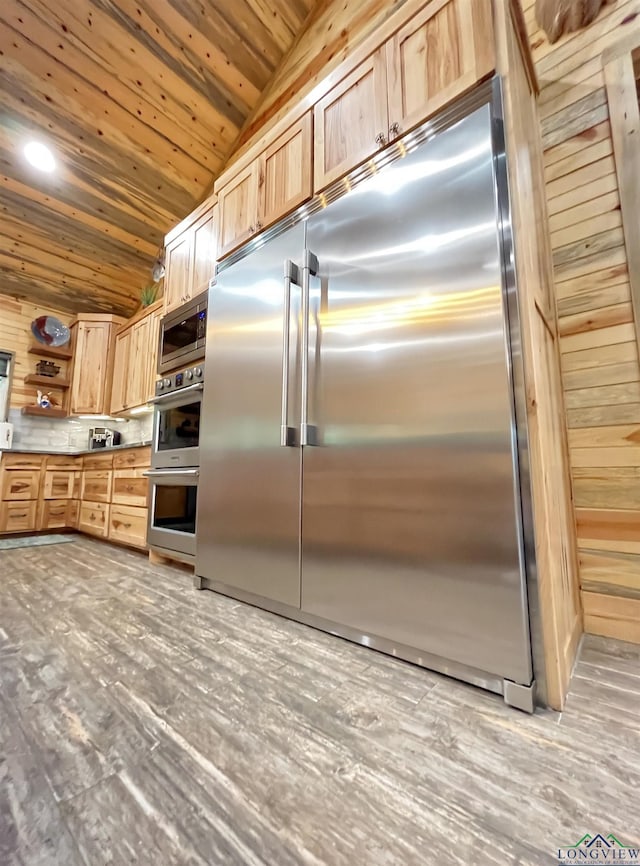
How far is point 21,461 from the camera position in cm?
346

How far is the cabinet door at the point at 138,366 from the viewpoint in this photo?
3.53m

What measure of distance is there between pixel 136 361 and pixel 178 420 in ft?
6.29

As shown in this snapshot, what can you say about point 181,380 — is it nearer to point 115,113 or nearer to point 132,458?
point 132,458

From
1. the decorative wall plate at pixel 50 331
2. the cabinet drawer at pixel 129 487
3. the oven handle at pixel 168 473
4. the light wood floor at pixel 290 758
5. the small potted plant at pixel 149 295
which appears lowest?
the light wood floor at pixel 290 758

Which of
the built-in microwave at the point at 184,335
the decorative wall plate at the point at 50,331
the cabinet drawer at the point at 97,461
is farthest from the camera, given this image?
the decorative wall plate at the point at 50,331

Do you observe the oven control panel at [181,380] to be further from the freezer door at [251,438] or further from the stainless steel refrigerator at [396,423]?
A: the stainless steel refrigerator at [396,423]

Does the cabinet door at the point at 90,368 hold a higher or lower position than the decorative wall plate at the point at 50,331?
lower

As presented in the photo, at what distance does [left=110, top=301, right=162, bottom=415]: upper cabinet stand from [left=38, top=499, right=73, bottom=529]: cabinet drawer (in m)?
1.06

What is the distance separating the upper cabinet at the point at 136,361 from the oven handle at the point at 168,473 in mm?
1268

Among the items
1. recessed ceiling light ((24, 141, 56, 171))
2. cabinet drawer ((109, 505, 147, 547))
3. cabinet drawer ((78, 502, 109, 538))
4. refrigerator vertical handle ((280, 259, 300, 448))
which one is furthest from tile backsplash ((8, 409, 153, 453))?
refrigerator vertical handle ((280, 259, 300, 448))

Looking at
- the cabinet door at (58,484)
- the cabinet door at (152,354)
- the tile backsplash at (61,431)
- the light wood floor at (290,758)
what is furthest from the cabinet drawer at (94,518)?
the light wood floor at (290,758)

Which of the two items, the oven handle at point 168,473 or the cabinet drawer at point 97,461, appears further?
the cabinet drawer at point 97,461

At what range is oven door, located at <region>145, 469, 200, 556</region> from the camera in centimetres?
197

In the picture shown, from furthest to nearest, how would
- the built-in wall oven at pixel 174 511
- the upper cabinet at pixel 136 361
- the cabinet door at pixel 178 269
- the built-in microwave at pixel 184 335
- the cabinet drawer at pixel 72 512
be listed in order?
the cabinet drawer at pixel 72 512 → the upper cabinet at pixel 136 361 → the cabinet door at pixel 178 269 → the built-in microwave at pixel 184 335 → the built-in wall oven at pixel 174 511
